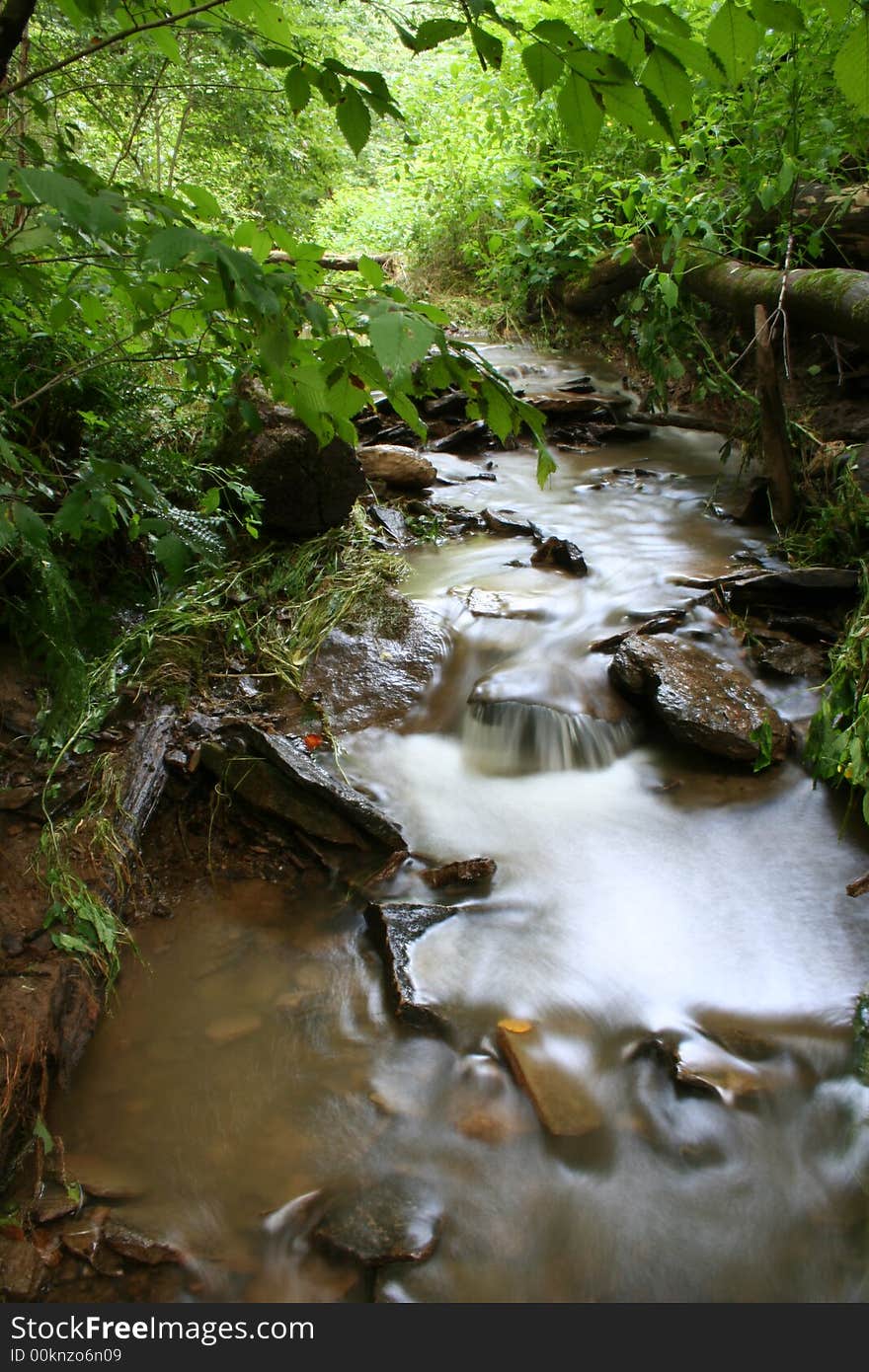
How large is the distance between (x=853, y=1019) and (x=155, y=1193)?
217 centimetres

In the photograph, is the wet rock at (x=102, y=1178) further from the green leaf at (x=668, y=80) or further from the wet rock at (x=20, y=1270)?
the green leaf at (x=668, y=80)

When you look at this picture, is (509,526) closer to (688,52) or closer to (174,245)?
(688,52)

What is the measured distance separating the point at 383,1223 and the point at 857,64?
2.62 meters

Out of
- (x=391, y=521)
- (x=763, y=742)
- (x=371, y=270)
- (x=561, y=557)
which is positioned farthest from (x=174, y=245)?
(x=391, y=521)

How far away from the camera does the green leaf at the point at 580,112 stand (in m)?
1.46

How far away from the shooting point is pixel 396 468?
6.34 metres

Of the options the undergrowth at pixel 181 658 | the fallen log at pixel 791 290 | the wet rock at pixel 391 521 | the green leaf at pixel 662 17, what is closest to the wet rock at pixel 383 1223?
the undergrowth at pixel 181 658

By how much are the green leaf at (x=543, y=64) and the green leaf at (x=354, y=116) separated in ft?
1.10

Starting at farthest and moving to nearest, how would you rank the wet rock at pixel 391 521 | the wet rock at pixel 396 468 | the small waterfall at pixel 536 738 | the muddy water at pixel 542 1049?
the wet rock at pixel 396 468
the wet rock at pixel 391 521
the small waterfall at pixel 536 738
the muddy water at pixel 542 1049

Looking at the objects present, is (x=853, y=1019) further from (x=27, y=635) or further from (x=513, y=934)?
(x=27, y=635)

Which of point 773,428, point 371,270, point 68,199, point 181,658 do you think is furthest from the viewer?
point 773,428

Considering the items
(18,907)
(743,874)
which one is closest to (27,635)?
(18,907)

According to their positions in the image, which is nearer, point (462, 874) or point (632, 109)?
point (632, 109)

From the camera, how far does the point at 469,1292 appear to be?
2.15m
